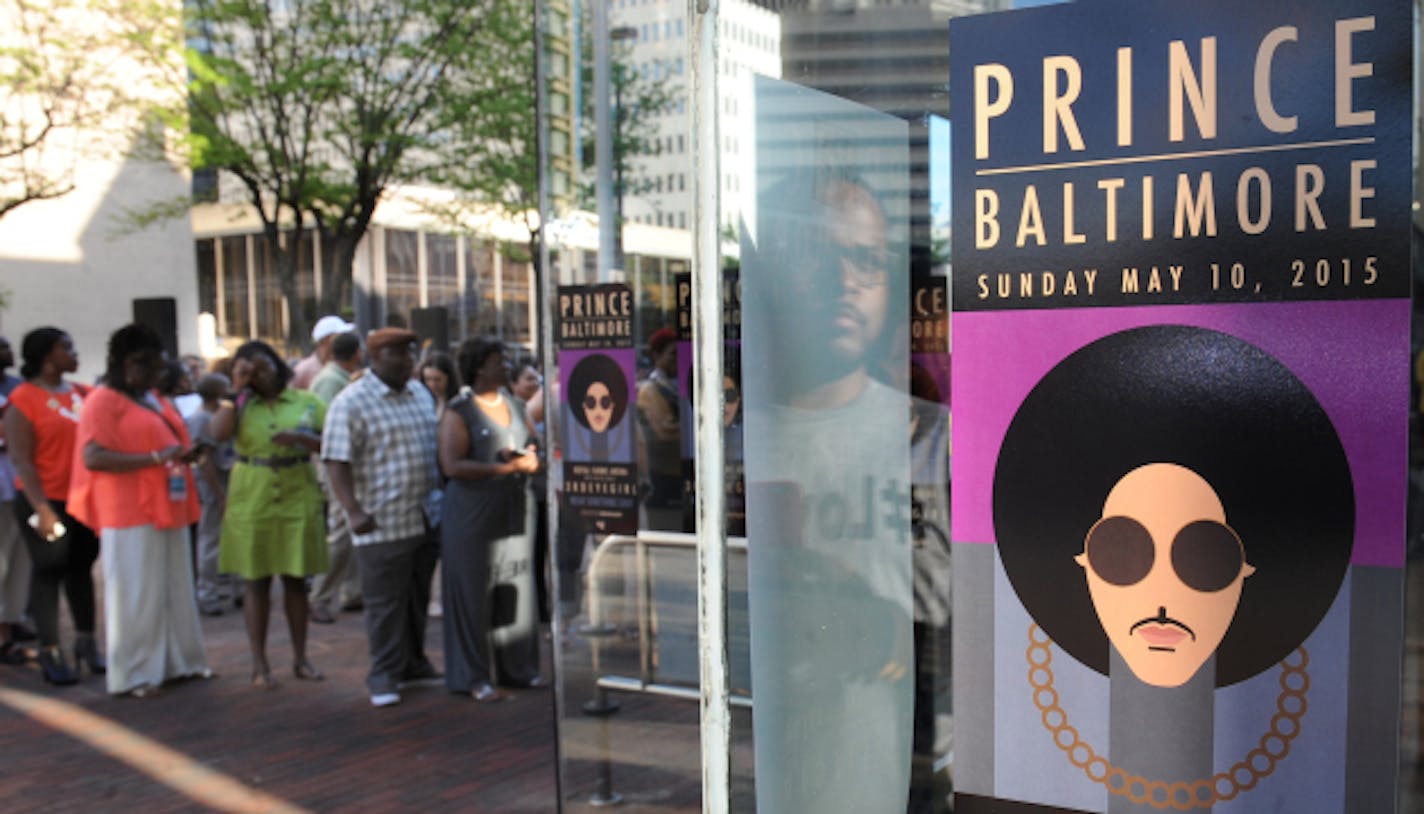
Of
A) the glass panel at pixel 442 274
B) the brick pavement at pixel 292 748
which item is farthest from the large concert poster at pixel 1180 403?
the glass panel at pixel 442 274

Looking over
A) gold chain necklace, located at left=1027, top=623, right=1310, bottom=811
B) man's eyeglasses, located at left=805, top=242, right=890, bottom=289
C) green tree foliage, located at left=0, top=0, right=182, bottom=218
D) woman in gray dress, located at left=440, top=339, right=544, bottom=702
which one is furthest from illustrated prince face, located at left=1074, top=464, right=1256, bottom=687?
green tree foliage, located at left=0, top=0, right=182, bottom=218

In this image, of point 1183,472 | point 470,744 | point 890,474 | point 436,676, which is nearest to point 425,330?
point 436,676

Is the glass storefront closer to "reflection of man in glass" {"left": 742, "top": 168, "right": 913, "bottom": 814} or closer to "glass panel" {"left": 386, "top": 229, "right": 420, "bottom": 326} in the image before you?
"reflection of man in glass" {"left": 742, "top": 168, "right": 913, "bottom": 814}

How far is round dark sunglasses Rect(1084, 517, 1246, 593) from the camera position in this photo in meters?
1.62

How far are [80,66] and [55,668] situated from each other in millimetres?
12111

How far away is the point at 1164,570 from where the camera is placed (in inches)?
65.7

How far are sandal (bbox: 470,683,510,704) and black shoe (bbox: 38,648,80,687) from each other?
7.48 ft

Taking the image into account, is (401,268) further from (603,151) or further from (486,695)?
(603,151)

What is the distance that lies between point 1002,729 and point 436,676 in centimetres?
534

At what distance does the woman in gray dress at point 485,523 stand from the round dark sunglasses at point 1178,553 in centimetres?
463

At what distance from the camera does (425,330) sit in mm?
15297

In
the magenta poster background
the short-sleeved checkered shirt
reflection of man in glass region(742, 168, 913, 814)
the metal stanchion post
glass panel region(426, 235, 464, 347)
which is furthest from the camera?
glass panel region(426, 235, 464, 347)

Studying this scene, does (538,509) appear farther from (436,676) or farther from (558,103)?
(558,103)

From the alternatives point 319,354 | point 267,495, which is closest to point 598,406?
point 267,495
